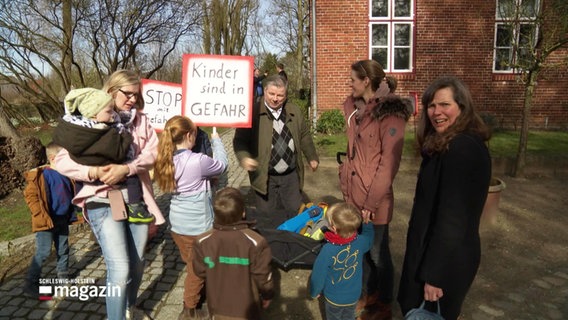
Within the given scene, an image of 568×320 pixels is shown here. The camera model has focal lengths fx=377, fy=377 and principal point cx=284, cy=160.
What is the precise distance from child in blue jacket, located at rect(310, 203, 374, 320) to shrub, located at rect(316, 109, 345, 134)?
9369 mm

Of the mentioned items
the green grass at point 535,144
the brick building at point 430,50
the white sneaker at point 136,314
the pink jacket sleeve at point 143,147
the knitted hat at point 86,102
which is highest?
the brick building at point 430,50

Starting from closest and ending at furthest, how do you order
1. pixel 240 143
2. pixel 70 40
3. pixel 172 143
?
pixel 172 143 → pixel 240 143 → pixel 70 40

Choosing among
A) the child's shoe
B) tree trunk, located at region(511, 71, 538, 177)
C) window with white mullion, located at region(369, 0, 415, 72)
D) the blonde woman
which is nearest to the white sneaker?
the blonde woman

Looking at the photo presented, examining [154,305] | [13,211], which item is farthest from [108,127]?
[13,211]

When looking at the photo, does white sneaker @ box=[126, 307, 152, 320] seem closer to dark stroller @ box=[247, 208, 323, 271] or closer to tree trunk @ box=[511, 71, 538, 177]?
dark stroller @ box=[247, 208, 323, 271]

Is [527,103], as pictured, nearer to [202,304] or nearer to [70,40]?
[202,304]

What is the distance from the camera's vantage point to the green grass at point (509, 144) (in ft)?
27.9

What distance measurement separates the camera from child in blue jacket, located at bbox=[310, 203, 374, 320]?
246 centimetres

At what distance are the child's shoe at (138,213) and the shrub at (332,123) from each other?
9.49 m

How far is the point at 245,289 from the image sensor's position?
89.6 inches

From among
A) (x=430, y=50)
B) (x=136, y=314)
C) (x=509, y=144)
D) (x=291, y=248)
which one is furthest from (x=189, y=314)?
(x=430, y=50)

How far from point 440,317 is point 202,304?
2.03 meters

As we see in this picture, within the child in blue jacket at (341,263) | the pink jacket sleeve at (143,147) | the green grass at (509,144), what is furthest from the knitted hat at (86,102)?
the green grass at (509,144)

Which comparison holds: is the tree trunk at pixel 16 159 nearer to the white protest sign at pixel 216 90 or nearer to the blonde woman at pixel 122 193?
the white protest sign at pixel 216 90
